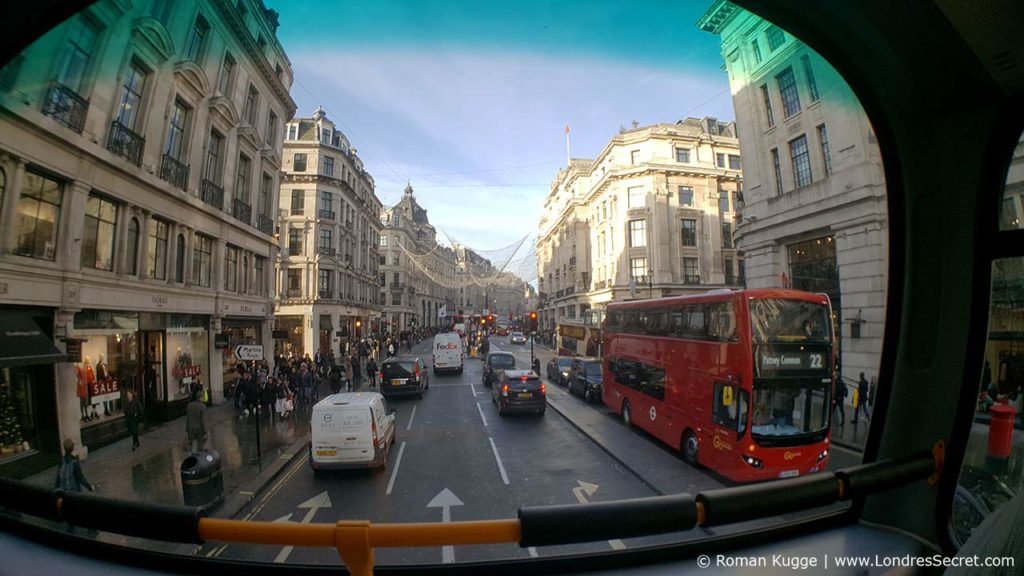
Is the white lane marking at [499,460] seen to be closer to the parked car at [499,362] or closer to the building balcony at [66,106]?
the building balcony at [66,106]

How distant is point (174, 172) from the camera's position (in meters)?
3.24

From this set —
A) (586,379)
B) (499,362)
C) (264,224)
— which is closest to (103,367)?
(264,224)

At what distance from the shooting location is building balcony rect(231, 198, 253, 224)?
4246mm

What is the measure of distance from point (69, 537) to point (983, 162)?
5.24 metres

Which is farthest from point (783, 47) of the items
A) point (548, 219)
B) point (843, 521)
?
point (548, 219)

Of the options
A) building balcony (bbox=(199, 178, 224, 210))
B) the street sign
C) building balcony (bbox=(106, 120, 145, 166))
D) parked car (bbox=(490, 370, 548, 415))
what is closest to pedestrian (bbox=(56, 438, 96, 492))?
building balcony (bbox=(106, 120, 145, 166))

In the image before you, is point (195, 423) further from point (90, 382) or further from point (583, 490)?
point (583, 490)

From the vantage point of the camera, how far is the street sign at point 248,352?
7.44m

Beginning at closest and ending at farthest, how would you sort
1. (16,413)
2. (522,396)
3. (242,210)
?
(16,413)
(242,210)
(522,396)

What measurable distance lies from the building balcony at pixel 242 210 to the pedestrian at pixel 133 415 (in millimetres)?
1934

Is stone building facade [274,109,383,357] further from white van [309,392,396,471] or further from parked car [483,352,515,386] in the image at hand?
parked car [483,352,515,386]

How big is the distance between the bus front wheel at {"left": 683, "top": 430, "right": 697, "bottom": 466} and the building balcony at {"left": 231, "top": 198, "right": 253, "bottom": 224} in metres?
8.24

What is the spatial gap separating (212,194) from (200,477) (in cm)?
286

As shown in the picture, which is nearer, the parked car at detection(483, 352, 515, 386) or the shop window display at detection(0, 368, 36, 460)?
the shop window display at detection(0, 368, 36, 460)
